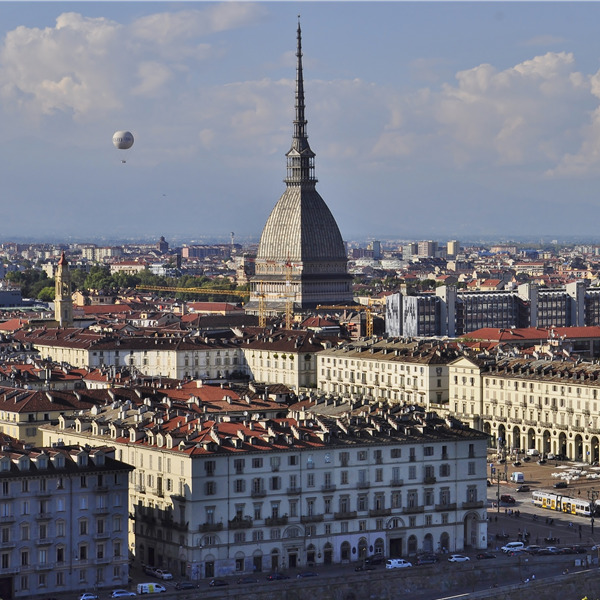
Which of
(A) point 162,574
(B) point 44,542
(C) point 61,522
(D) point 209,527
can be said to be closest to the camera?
(B) point 44,542

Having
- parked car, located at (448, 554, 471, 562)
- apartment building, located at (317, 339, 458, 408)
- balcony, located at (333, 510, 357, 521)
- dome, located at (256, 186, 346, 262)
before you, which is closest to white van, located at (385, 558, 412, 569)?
parked car, located at (448, 554, 471, 562)

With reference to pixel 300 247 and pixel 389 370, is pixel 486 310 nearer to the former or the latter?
pixel 300 247

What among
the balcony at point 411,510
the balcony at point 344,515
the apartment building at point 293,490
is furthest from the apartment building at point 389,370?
the balcony at point 344,515

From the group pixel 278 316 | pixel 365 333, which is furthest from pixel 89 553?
pixel 278 316

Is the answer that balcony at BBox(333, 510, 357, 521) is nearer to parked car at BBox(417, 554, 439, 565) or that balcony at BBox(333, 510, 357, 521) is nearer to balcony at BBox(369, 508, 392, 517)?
balcony at BBox(369, 508, 392, 517)

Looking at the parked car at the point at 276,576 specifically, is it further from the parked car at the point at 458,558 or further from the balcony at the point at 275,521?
the parked car at the point at 458,558

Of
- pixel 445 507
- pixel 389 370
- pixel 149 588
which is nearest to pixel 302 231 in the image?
pixel 389 370
